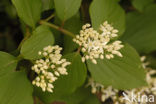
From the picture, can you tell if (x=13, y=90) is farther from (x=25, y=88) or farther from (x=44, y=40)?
(x=44, y=40)

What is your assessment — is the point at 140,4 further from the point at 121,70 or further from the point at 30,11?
the point at 30,11

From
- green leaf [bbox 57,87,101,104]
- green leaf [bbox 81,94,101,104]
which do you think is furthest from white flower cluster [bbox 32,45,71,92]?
green leaf [bbox 81,94,101,104]

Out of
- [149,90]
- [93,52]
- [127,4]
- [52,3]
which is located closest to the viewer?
[93,52]

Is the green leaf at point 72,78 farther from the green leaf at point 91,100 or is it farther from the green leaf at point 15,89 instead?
the green leaf at point 91,100

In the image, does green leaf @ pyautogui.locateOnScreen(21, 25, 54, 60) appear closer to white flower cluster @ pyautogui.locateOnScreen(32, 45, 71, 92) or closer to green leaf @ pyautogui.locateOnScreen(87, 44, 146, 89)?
white flower cluster @ pyautogui.locateOnScreen(32, 45, 71, 92)

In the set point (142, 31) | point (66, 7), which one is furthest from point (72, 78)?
point (142, 31)

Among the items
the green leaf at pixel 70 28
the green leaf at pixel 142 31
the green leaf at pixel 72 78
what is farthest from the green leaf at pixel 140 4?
the green leaf at pixel 72 78

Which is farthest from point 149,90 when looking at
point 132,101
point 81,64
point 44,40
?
point 44,40
